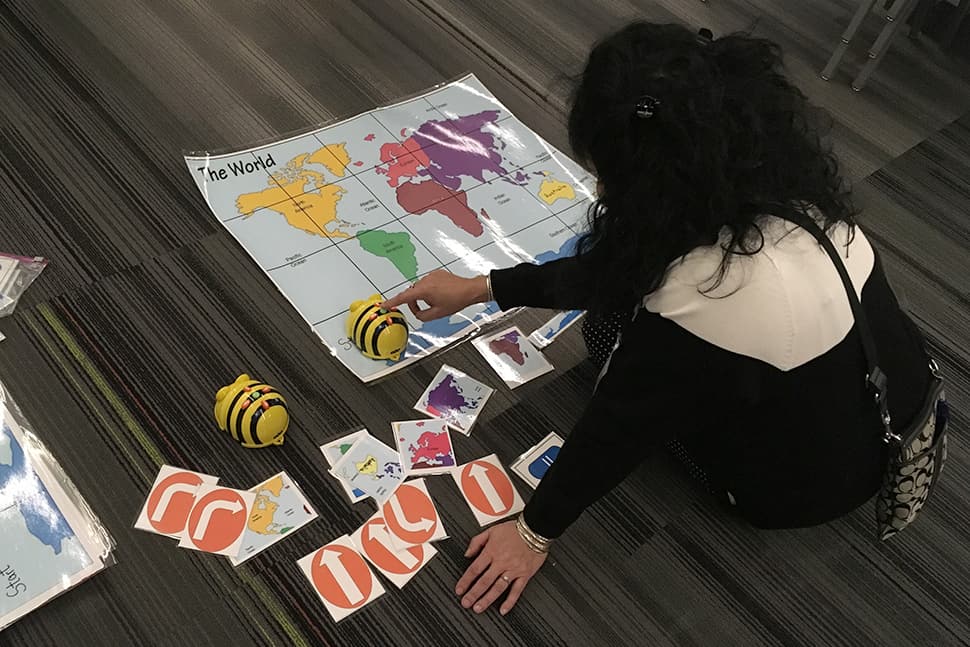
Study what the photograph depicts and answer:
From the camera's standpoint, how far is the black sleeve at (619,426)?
0.96m

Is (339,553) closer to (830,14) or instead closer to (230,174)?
(230,174)

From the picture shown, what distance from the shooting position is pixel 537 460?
140cm

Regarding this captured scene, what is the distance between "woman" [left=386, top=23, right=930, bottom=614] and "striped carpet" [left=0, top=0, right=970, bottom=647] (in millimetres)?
236

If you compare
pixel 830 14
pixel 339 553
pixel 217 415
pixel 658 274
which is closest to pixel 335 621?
pixel 339 553

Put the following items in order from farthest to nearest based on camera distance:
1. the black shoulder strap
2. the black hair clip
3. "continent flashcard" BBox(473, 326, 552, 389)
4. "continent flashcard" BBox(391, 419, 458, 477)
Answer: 1. "continent flashcard" BBox(473, 326, 552, 389)
2. "continent flashcard" BBox(391, 419, 458, 477)
3. the black shoulder strap
4. the black hair clip

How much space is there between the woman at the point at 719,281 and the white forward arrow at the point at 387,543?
226mm

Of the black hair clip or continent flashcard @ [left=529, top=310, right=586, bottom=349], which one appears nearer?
the black hair clip

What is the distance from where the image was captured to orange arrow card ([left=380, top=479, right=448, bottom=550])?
1.28m

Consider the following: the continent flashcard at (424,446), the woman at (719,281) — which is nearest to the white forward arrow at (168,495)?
the continent flashcard at (424,446)

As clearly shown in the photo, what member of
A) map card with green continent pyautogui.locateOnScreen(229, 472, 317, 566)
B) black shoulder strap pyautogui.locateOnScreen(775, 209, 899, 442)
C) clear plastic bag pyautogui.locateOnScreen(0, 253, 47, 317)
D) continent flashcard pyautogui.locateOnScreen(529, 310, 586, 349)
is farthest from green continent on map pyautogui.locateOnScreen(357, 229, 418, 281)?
black shoulder strap pyautogui.locateOnScreen(775, 209, 899, 442)

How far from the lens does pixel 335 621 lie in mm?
1191

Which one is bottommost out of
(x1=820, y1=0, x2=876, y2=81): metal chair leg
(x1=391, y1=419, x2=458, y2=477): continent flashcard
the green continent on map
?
(x1=391, y1=419, x2=458, y2=477): continent flashcard

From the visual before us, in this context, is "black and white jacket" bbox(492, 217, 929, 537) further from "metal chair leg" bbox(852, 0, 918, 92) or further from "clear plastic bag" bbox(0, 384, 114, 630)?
"metal chair leg" bbox(852, 0, 918, 92)

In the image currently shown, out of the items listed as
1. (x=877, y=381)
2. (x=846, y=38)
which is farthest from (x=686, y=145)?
(x=846, y=38)
